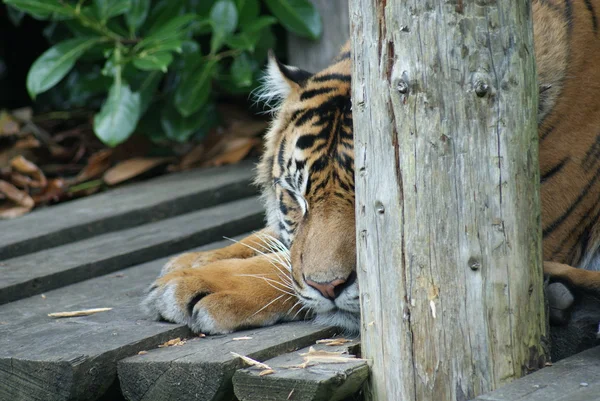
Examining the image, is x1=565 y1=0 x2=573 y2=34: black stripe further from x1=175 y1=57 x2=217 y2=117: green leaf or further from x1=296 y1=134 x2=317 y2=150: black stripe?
x1=175 y1=57 x2=217 y2=117: green leaf

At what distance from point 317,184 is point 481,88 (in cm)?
72

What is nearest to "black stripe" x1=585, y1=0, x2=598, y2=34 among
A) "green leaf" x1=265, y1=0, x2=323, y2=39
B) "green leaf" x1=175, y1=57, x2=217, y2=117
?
"green leaf" x1=265, y1=0, x2=323, y2=39

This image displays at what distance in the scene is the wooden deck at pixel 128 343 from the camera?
82.9 inches

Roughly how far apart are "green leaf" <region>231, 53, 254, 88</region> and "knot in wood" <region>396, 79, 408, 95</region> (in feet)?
8.23

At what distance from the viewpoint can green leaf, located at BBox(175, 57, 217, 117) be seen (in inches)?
179

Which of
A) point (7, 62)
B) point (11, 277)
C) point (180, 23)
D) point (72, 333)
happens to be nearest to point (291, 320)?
point (72, 333)

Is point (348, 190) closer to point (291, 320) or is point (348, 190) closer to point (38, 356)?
point (291, 320)

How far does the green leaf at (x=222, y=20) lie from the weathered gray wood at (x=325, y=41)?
54 cm

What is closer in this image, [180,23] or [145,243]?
[145,243]

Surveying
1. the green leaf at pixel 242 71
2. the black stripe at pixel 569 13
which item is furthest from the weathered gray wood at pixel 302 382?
the green leaf at pixel 242 71

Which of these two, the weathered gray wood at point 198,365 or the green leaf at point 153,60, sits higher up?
the green leaf at point 153,60

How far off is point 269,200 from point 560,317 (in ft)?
4.10

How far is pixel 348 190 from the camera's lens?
249 centimetres

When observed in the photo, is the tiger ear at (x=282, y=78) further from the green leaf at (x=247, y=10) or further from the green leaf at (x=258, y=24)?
the green leaf at (x=247, y=10)
